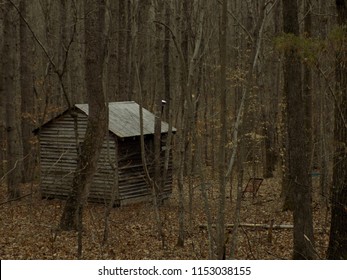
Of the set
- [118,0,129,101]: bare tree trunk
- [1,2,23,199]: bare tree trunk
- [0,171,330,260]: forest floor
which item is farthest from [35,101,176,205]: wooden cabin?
[118,0,129,101]: bare tree trunk

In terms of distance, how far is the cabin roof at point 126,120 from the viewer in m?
17.5

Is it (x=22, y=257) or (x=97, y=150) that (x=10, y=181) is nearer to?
(x=97, y=150)

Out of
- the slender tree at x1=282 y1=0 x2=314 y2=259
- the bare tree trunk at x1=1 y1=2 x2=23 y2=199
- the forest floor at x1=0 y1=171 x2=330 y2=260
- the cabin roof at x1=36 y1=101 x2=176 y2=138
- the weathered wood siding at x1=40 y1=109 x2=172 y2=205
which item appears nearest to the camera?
the slender tree at x1=282 y1=0 x2=314 y2=259

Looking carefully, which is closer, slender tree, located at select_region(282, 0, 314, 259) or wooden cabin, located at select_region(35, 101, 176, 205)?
slender tree, located at select_region(282, 0, 314, 259)

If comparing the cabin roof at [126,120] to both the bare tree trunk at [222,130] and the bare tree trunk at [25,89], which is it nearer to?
the bare tree trunk at [25,89]

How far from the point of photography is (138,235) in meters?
13.2

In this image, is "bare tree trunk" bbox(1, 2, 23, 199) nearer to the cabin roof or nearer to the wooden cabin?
the wooden cabin

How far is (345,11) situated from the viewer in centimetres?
802

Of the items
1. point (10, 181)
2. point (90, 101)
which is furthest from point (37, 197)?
point (90, 101)

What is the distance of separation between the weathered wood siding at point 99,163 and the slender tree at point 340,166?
31.8 feet

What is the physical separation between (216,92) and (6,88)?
644 inches

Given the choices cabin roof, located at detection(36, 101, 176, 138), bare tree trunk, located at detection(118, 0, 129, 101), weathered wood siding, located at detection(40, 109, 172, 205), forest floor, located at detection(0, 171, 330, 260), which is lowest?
forest floor, located at detection(0, 171, 330, 260)

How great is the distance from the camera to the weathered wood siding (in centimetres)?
1762

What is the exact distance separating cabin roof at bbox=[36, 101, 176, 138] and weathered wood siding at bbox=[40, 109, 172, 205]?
267mm
